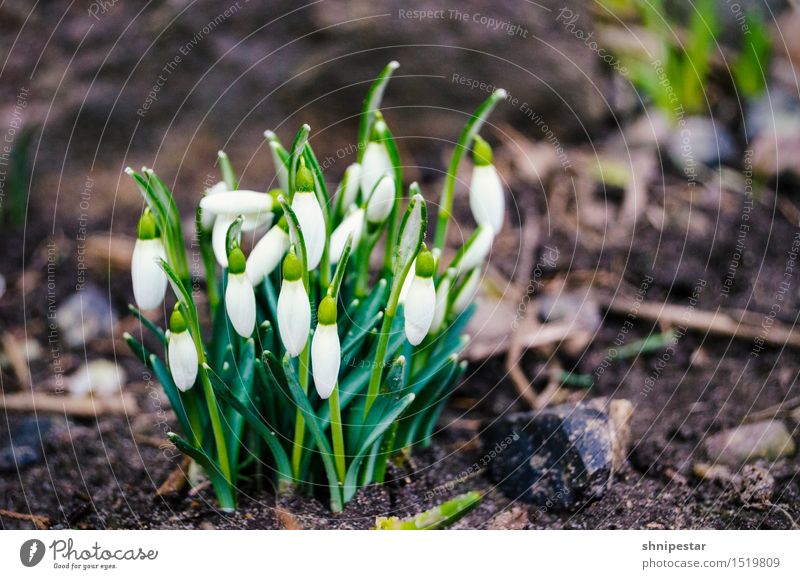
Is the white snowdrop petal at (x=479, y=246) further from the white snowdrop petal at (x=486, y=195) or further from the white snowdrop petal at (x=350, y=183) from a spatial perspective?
the white snowdrop petal at (x=350, y=183)

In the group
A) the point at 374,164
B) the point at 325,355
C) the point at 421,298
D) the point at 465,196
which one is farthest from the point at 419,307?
the point at 465,196

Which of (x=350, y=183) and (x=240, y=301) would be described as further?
(x=350, y=183)

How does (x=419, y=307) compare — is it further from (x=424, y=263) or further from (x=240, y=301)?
(x=240, y=301)

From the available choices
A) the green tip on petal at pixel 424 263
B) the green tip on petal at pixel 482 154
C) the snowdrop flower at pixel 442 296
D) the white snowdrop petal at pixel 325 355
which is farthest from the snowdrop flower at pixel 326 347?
the green tip on petal at pixel 482 154

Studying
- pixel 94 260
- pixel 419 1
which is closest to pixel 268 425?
pixel 94 260

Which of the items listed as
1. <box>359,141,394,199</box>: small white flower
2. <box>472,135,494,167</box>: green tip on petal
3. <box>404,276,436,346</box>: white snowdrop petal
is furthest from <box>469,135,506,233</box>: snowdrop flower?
<box>404,276,436,346</box>: white snowdrop petal
